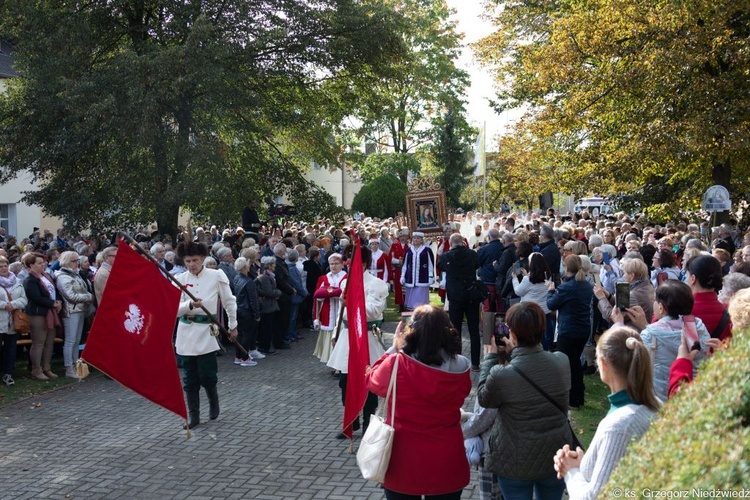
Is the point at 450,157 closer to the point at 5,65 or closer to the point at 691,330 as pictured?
the point at 5,65

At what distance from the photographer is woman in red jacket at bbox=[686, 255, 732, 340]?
5875 mm

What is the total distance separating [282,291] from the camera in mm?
14445

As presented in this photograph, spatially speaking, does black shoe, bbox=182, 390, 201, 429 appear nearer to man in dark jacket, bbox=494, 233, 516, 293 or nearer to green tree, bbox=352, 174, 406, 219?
man in dark jacket, bbox=494, 233, 516, 293

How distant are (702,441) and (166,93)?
17641mm

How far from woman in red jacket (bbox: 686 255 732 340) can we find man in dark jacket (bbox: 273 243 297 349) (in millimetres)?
9286

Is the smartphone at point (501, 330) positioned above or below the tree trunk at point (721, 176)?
below

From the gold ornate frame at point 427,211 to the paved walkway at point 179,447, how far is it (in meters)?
9.90

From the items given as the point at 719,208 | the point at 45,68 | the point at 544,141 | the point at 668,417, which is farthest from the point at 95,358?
the point at 544,141

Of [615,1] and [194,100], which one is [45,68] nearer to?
[194,100]

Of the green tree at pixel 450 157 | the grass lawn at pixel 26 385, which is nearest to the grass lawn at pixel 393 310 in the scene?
the grass lawn at pixel 26 385

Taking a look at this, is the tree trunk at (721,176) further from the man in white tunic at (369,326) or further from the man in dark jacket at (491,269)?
the man in white tunic at (369,326)

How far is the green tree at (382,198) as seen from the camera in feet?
137

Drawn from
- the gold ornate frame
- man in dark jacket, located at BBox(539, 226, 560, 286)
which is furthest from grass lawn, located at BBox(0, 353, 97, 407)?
the gold ornate frame

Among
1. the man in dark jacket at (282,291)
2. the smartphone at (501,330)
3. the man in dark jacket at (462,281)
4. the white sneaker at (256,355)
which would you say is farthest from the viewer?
the man in dark jacket at (282,291)
